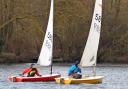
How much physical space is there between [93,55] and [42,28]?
130 feet

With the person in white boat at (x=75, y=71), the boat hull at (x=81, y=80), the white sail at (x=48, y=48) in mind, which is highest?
the white sail at (x=48, y=48)

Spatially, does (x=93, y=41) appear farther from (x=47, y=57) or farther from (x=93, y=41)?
(x=47, y=57)

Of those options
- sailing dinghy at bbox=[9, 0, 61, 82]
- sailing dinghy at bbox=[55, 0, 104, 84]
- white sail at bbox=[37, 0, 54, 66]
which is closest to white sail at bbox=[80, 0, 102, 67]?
sailing dinghy at bbox=[55, 0, 104, 84]

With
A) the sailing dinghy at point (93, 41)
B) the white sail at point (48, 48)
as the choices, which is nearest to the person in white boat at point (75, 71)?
the sailing dinghy at point (93, 41)

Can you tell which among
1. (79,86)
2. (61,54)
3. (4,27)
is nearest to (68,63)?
(61,54)

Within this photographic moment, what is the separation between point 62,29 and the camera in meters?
78.9

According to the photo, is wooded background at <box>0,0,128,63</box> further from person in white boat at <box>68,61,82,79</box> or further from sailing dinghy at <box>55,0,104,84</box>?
sailing dinghy at <box>55,0,104,84</box>

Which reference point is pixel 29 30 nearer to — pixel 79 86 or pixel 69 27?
pixel 69 27

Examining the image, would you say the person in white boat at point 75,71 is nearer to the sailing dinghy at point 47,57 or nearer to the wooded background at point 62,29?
the sailing dinghy at point 47,57

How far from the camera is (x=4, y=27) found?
255ft

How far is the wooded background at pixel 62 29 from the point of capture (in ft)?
A: 252

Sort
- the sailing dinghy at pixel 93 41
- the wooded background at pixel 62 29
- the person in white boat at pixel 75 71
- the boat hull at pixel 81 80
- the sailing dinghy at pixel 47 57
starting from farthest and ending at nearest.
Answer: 1. the wooded background at pixel 62 29
2. the sailing dinghy at pixel 47 57
3. the person in white boat at pixel 75 71
4. the boat hull at pixel 81 80
5. the sailing dinghy at pixel 93 41

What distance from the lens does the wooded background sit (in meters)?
76.8

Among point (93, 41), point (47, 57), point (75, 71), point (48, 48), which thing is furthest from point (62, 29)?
point (93, 41)
